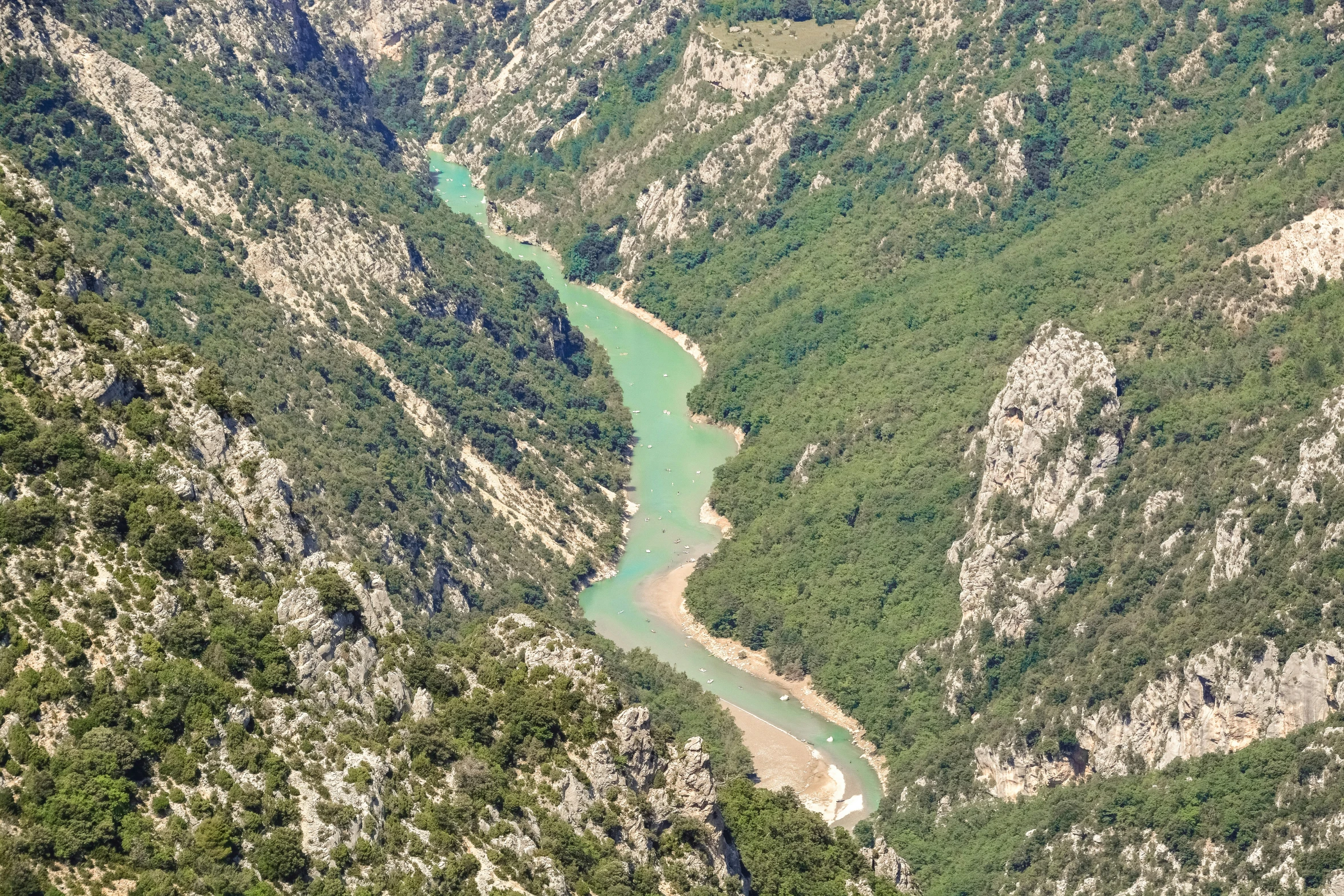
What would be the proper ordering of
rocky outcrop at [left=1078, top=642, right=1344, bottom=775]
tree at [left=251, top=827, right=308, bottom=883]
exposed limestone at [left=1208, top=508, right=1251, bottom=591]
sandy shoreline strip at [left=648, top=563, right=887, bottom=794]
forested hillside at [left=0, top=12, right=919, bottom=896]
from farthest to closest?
sandy shoreline strip at [left=648, top=563, right=887, bottom=794] < exposed limestone at [left=1208, top=508, right=1251, bottom=591] < rocky outcrop at [left=1078, top=642, right=1344, bottom=775] < tree at [left=251, top=827, right=308, bottom=883] < forested hillside at [left=0, top=12, right=919, bottom=896]

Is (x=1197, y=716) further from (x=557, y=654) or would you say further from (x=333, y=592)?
(x=333, y=592)

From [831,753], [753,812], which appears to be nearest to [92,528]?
[753,812]

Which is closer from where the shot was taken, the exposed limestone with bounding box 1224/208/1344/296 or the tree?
the tree

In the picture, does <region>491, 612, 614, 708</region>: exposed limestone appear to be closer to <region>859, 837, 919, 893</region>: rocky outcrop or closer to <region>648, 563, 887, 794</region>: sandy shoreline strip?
<region>859, 837, 919, 893</region>: rocky outcrop

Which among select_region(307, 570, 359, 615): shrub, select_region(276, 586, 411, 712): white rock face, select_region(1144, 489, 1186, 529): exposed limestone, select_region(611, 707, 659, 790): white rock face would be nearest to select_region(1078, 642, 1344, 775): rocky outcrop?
select_region(1144, 489, 1186, 529): exposed limestone

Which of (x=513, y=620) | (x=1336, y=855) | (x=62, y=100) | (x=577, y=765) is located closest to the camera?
(x=577, y=765)

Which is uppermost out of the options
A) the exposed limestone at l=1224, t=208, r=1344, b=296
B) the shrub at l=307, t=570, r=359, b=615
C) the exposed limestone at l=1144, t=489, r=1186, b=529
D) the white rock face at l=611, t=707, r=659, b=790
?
the exposed limestone at l=1224, t=208, r=1344, b=296

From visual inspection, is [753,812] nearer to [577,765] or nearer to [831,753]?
[577,765]
